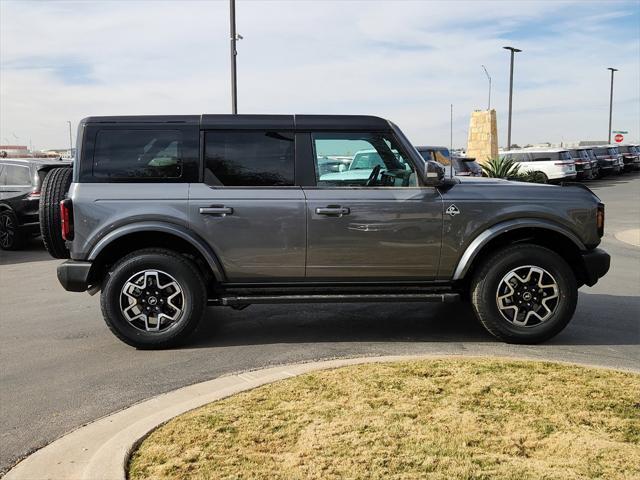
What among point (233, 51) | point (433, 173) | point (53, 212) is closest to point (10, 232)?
point (233, 51)

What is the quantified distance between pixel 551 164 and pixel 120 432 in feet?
98.6

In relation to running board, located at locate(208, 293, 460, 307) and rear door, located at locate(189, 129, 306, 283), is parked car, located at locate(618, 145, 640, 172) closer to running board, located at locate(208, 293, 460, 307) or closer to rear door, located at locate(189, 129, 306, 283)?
running board, located at locate(208, 293, 460, 307)

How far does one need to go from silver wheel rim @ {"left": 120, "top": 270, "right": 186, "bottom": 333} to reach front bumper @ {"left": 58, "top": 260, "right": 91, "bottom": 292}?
0.33 m

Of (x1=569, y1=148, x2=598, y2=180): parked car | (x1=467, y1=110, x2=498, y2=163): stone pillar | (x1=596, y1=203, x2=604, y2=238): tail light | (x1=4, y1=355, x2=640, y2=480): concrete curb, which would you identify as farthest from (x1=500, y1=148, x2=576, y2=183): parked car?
(x1=4, y1=355, x2=640, y2=480): concrete curb

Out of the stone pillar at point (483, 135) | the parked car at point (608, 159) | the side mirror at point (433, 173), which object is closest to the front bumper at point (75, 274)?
the side mirror at point (433, 173)

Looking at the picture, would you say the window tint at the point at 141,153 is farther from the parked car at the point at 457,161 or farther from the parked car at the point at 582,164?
the parked car at the point at 582,164

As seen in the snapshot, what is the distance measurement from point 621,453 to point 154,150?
13.8 feet

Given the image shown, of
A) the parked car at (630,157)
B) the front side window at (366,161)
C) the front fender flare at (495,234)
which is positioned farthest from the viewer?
the parked car at (630,157)

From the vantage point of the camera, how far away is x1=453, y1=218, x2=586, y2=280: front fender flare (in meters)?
5.71

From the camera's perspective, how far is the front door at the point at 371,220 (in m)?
5.68

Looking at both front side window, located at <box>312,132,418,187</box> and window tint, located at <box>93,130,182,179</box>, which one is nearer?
window tint, located at <box>93,130,182,179</box>

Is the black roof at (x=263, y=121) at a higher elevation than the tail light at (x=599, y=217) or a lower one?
higher

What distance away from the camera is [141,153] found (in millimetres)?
5738

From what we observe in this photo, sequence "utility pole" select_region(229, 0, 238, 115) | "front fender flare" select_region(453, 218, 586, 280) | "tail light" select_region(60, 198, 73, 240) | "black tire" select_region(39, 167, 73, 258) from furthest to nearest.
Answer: "utility pole" select_region(229, 0, 238, 115)
"black tire" select_region(39, 167, 73, 258)
"front fender flare" select_region(453, 218, 586, 280)
"tail light" select_region(60, 198, 73, 240)
